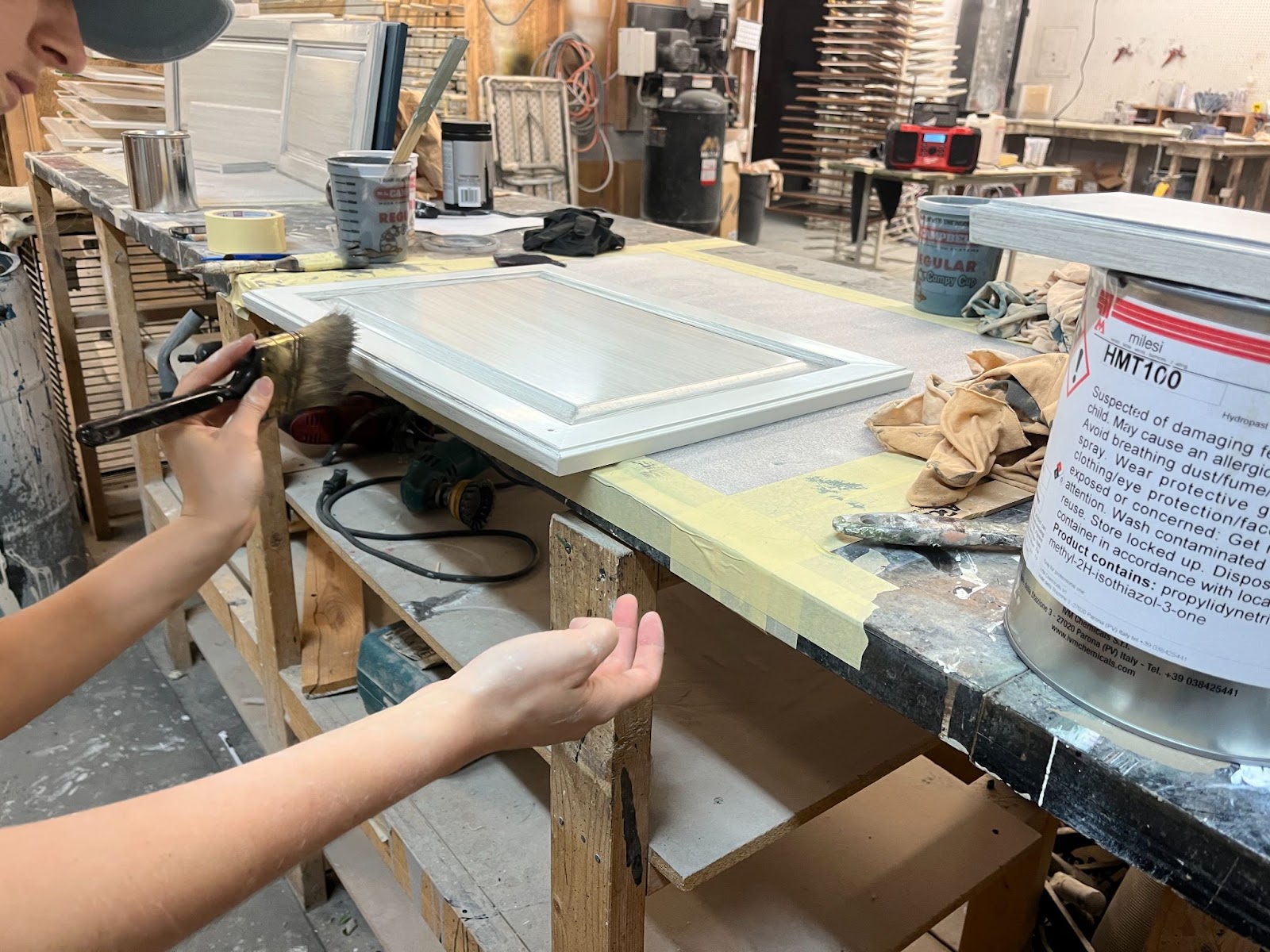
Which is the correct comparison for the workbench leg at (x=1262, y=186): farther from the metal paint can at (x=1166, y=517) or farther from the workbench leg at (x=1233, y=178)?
the metal paint can at (x=1166, y=517)

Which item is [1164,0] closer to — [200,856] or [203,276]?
[203,276]

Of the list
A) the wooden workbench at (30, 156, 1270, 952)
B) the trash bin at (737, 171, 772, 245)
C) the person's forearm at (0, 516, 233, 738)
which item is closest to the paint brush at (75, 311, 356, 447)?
the person's forearm at (0, 516, 233, 738)

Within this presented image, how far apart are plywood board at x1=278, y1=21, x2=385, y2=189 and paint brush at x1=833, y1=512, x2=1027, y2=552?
143 cm

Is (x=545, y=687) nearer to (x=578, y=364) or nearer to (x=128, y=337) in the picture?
(x=578, y=364)

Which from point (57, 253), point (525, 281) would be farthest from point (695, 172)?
point (525, 281)

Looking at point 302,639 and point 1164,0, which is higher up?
point 1164,0

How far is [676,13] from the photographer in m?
4.21

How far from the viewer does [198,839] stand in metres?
0.47

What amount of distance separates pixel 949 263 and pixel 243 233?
3.25 ft

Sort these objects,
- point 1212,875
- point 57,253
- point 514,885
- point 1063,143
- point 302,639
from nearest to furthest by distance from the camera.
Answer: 1. point 1212,875
2. point 514,885
3. point 302,639
4. point 57,253
5. point 1063,143

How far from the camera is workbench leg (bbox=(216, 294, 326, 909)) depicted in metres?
1.32

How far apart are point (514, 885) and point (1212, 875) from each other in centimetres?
81

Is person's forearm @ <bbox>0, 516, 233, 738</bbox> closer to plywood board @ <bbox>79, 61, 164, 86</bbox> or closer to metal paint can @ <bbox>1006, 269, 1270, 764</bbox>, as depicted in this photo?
metal paint can @ <bbox>1006, 269, 1270, 764</bbox>

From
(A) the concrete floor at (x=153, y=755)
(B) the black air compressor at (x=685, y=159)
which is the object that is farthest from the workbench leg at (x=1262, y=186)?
(A) the concrete floor at (x=153, y=755)
